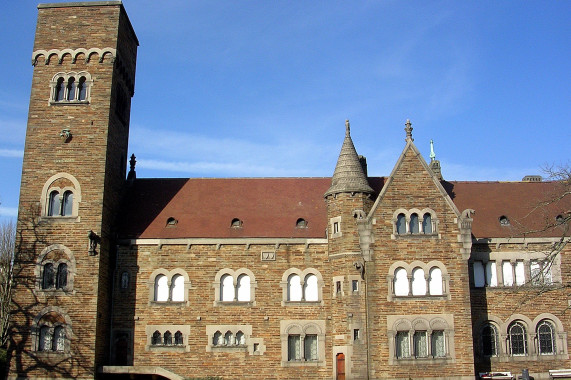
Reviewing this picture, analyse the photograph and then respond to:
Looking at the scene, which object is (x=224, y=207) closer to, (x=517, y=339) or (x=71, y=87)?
(x=71, y=87)

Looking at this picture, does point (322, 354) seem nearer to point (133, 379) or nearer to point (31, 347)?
point (133, 379)

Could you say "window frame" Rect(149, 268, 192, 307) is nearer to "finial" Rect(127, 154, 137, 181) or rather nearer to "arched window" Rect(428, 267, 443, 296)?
"finial" Rect(127, 154, 137, 181)

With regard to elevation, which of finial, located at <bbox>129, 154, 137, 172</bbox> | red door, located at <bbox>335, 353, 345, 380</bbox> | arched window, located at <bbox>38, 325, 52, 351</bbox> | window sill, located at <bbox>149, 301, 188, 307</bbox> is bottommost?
red door, located at <bbox>335, 353, 345, 380</bbox>

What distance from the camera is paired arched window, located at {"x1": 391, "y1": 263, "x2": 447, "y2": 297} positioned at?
29688 millimetres

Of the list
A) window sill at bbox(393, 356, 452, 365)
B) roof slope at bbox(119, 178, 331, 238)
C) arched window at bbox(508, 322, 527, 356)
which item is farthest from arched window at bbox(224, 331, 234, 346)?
arched window at bbox(508, 322, 527, 356)

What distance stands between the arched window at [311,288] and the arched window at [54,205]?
13.3 metres

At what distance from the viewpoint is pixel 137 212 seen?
3422 cm

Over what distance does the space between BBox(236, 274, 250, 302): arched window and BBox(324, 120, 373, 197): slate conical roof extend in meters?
6.13

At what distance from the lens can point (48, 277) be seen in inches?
1194

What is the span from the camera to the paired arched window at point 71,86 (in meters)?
32.9

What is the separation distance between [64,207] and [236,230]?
8.98m

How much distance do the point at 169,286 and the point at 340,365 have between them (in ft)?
31.7

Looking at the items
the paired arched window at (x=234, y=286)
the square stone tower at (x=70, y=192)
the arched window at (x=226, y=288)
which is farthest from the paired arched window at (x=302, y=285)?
the square stone tower at (x=70, y=192)

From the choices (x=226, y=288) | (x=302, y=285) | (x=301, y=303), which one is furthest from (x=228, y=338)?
(x=302, y=285)
